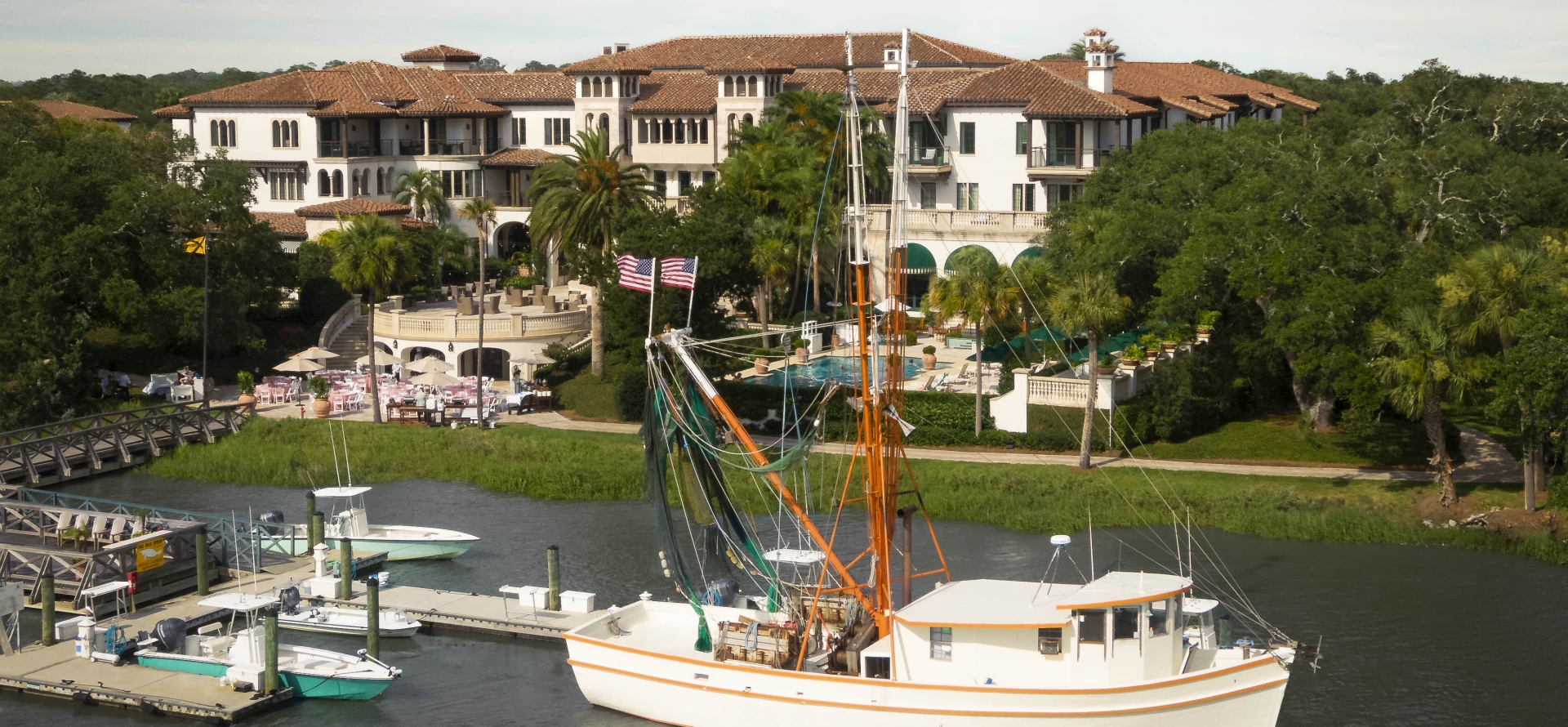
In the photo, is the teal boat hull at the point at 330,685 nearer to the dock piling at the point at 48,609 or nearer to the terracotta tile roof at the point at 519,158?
the dock piling at the point at 48,609

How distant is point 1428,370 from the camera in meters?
49.2

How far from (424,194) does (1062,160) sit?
118 feet

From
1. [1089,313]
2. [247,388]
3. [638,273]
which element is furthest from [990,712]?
[247,388]

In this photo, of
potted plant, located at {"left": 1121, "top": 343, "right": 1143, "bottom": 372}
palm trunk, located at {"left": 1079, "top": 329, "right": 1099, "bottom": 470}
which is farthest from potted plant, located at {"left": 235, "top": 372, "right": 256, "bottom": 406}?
potted plant, located at {"left": 1121, "top": 343, "right": 1143, "bottom": 372}

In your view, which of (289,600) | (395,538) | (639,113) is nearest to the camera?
(289,600)

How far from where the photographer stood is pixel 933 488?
5434cm

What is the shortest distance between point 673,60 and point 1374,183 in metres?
52.0

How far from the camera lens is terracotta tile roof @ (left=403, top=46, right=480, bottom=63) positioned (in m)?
109

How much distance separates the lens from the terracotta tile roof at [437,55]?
109438mm

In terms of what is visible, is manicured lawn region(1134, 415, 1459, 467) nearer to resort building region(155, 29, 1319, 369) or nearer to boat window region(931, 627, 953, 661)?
boat window region(931, 627, 953, 661)

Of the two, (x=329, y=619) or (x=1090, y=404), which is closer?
(x=329, y=619)

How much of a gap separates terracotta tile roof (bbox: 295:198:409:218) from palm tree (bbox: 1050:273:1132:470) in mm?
46793

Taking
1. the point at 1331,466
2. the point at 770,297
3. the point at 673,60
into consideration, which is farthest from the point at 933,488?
the point at 673,60

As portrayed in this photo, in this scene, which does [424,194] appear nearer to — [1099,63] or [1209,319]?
[1099,63]
